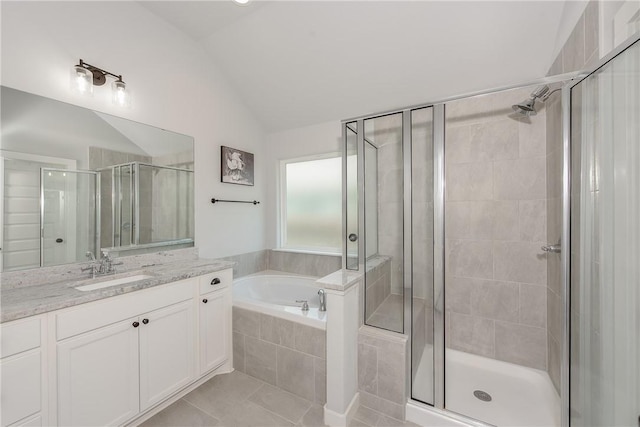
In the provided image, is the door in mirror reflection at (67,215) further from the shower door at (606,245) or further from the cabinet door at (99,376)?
the shower door at (606,245)

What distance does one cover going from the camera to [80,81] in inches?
64.5

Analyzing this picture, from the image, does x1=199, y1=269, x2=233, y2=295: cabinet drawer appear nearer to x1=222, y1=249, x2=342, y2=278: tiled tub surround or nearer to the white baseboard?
x1=222, y1=249, x2=342, y2=278: tiled tub surround

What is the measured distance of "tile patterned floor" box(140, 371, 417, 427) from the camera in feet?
5.08

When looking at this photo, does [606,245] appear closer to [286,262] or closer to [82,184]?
[286,262]

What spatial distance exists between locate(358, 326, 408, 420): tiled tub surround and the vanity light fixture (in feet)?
7.92

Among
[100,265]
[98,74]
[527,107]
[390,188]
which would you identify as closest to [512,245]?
[527,107]

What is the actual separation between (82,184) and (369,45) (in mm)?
2353

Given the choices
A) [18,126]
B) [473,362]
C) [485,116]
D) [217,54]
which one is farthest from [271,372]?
[217,54]

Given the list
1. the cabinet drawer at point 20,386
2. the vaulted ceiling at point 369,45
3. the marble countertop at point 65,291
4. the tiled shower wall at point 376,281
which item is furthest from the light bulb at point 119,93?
the tiled shower wall at point 376,281

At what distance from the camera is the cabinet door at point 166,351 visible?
1517 mm

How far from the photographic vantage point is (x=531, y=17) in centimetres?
163

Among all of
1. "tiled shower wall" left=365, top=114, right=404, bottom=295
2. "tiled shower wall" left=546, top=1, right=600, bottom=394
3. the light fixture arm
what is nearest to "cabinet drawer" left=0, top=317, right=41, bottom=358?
the light fixture arm

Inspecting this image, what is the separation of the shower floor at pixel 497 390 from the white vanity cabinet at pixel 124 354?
1.61m

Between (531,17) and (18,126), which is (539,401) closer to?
(531,17)
